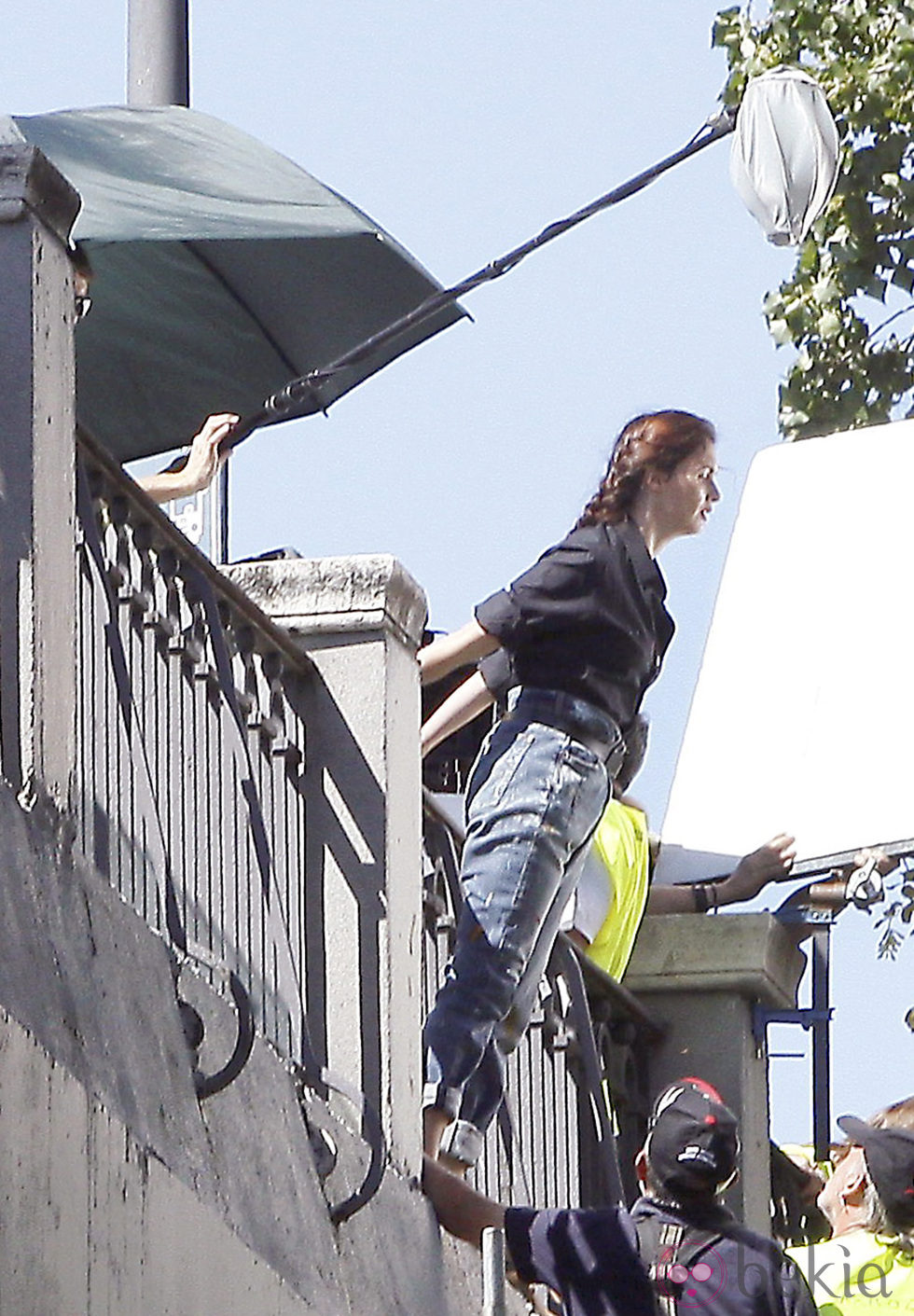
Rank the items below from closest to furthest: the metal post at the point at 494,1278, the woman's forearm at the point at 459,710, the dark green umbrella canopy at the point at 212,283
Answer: the metal post at the point at 494,1278 → the woman's forearm at the point at 459,710 → the dark green umbrella canopy at the point at 212,283

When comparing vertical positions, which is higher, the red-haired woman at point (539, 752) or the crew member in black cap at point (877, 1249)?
the red-haired woman at point (539, 752)

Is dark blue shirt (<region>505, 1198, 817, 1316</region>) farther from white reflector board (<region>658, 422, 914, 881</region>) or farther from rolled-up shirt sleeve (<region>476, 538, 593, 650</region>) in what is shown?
white reflector board (<region>658, 422, 914, 881</region>)

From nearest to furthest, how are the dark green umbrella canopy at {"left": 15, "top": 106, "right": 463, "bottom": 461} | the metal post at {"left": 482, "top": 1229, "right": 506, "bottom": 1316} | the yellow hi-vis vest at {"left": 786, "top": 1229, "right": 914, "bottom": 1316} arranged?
1. the metal post at {"left": 482, "top": 1229, "right": 506, "bottom": 1316}
2. the yellow hi-vis vest at {"left": 786, "top": 1229, "right": 914, "bottom": 1316}
3. the dark green umbrella canopy at {"left": 15, "top": 106, "right": 463, "bottom": 461}

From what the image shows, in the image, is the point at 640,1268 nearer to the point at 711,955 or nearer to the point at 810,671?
the point at 711,955

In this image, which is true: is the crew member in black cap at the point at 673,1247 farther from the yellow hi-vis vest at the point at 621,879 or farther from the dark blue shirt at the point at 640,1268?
the yellow hi-vis vest at the point at 621,879

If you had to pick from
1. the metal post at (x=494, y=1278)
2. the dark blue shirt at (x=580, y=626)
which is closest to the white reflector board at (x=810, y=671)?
the dark blue shirt at (x=580, y=626)

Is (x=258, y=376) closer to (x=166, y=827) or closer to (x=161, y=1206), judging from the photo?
(x=166, y=827)

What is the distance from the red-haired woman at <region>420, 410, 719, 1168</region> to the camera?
592cm

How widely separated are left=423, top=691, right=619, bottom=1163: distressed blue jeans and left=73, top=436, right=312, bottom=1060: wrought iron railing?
1.06 feet

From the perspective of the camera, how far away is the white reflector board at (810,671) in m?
8.33

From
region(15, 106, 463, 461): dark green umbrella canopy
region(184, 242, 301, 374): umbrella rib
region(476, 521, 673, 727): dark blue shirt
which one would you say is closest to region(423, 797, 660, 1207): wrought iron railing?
region(476, 521, 673, 727): dark blue shirt

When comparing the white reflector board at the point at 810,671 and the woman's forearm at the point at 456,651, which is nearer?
the woman's forearm at the point at 456,651

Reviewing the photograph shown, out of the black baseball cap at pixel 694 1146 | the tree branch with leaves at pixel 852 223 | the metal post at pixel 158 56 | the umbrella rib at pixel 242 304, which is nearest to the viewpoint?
the black baseball cap at pixel 694 1146

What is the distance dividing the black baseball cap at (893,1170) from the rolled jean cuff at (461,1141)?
0.81m
